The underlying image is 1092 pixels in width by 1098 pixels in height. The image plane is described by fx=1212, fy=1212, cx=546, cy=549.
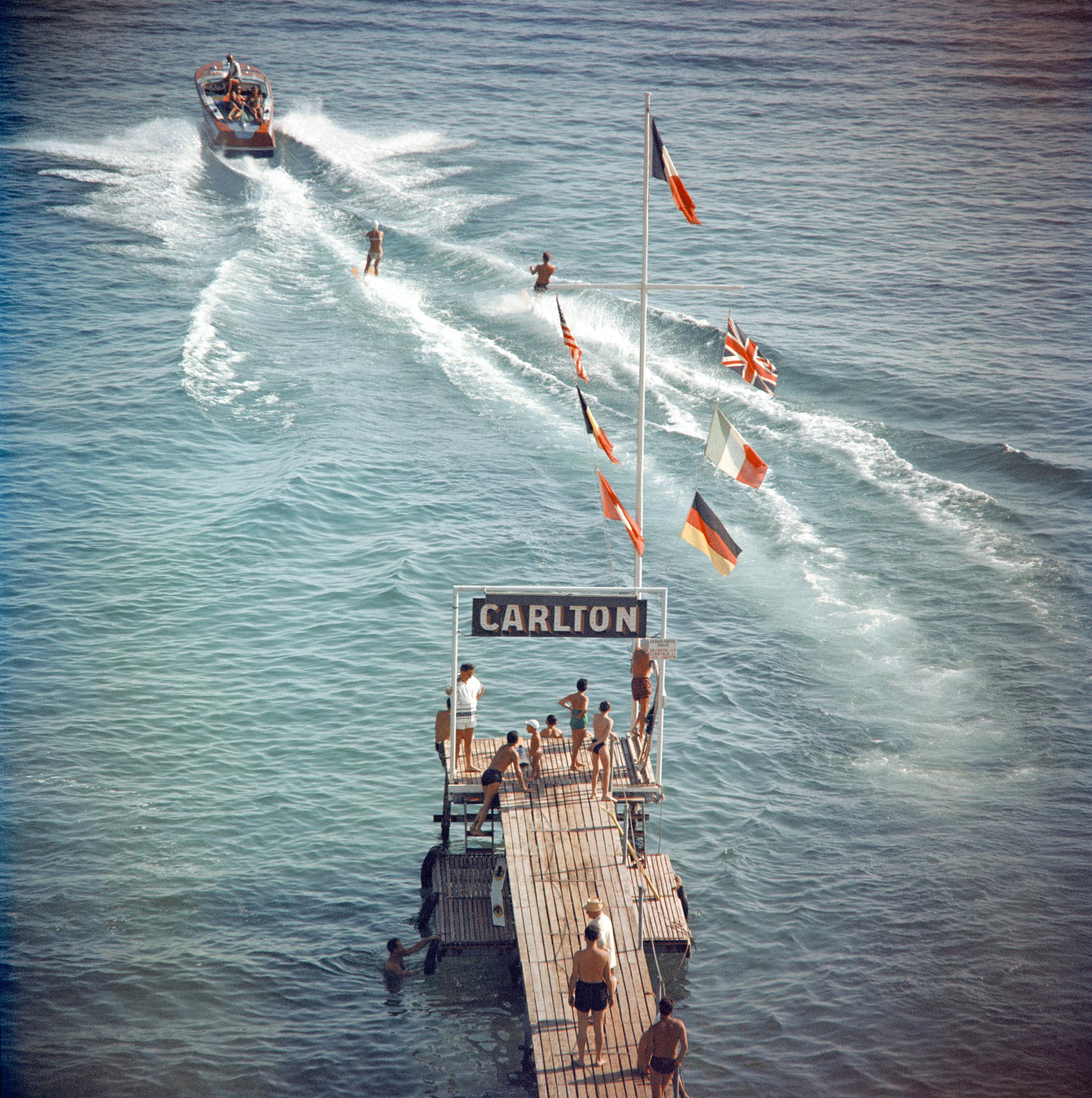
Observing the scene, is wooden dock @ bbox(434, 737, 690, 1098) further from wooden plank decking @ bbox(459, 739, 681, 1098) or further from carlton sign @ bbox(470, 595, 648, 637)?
carlton sign @ bbox(470, 595, 648, 637)

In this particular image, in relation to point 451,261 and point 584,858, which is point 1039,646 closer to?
point 584,858

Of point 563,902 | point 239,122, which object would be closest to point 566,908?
point 563,902

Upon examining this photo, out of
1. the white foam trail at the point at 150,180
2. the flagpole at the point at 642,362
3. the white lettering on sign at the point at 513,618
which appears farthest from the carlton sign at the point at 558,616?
the white foam trail at the point at 150,180

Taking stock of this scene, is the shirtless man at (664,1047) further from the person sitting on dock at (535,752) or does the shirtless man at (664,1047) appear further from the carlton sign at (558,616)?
the carlton sign at (558,616)

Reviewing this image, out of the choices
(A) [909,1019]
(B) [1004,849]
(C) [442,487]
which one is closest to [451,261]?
(C) [442,487]

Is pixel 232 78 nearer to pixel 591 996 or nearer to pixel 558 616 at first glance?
pixel 558 616

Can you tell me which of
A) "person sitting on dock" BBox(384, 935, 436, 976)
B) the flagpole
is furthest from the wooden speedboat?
"person sitting on dock" BBox(384, 935, 436, 976)
